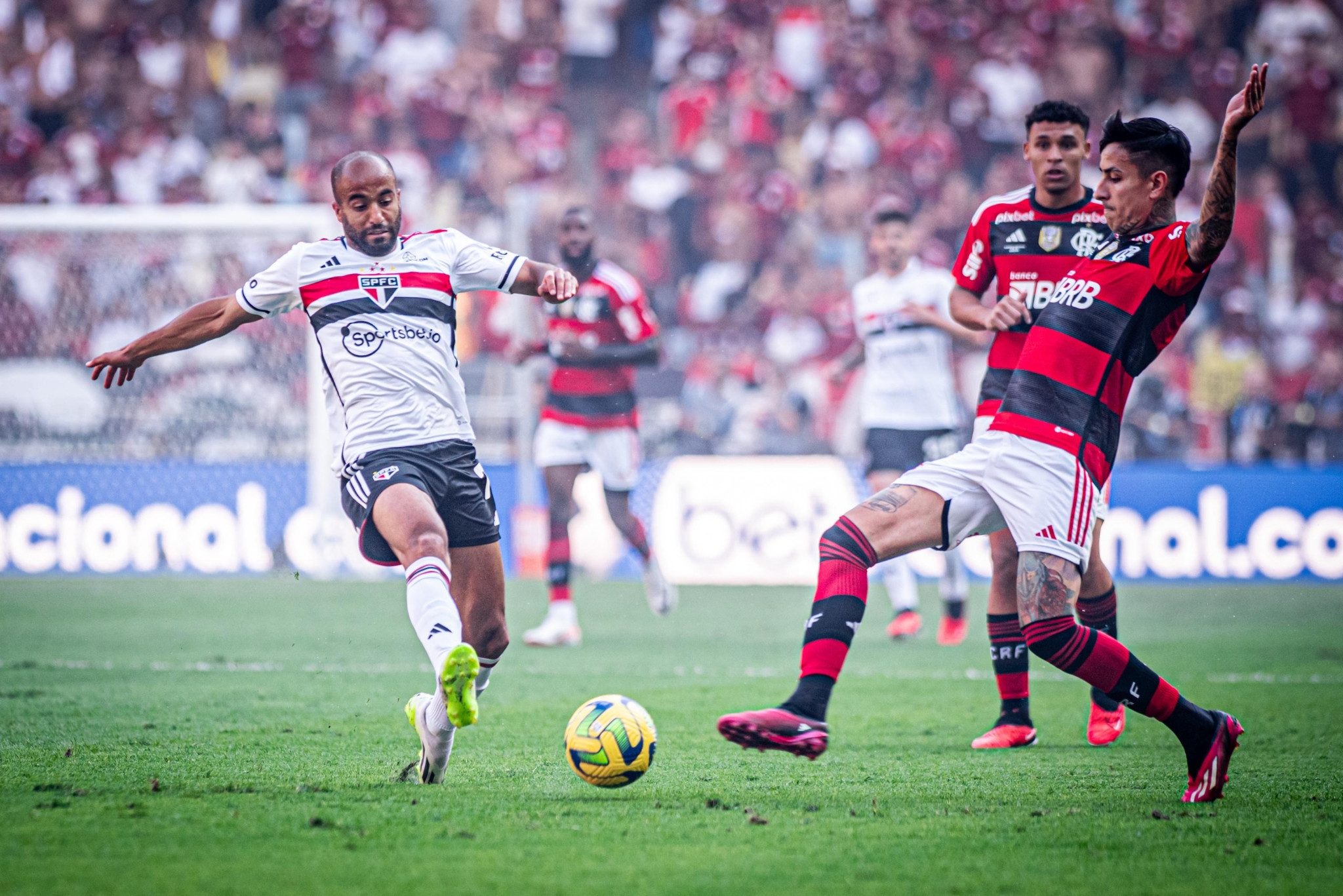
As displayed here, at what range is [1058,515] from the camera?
4.84m

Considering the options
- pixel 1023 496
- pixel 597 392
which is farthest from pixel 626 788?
pixel 597 392

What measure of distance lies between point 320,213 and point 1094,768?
9.91 meters

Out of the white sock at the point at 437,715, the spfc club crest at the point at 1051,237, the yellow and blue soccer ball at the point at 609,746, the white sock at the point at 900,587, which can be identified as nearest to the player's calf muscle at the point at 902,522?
the yellow and blue soccer ball at the point at 609,746

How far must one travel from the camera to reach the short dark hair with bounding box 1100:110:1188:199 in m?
4.83

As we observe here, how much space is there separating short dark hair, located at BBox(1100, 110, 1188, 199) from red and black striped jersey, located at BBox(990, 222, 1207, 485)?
0.20m

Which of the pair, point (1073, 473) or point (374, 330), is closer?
point (1073, 473)

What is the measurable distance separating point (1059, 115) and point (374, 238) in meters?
2.93

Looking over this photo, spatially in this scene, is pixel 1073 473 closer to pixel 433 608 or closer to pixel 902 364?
pixel 433 608

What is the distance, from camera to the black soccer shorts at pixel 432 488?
16.6 feet

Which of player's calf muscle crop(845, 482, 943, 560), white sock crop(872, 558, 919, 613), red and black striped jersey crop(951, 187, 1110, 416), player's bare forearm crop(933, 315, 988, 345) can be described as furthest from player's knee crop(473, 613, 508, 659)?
white sock crop(872, 558, 919, 613)

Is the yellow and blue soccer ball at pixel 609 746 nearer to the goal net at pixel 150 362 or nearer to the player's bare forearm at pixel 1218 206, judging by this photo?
the player's bare forearm at pixel 1218 206

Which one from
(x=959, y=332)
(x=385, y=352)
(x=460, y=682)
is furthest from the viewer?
(x=959, y=332)

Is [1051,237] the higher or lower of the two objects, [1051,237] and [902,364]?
the higher

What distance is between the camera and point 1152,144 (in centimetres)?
485
